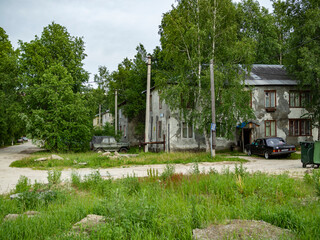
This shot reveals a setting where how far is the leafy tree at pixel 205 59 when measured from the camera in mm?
22453

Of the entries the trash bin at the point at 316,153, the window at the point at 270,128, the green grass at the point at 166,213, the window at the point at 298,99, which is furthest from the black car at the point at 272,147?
the green grass at the point at 166,213

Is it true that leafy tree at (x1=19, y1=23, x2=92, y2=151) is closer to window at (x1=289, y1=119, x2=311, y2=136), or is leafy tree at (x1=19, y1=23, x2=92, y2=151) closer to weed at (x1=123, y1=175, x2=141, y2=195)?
weed at (x1=123, y1=175, x2=141, y2=195)

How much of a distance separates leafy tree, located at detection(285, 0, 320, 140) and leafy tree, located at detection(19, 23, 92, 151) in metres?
21.0

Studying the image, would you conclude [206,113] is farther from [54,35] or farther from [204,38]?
[54,35]

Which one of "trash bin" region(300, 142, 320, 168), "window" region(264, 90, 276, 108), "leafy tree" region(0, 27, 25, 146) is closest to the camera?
"trash bin" region(300, 142, 320, 168)

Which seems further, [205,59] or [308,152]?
[205,59]

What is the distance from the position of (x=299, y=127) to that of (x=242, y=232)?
28.2 metres

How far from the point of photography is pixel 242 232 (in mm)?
4281

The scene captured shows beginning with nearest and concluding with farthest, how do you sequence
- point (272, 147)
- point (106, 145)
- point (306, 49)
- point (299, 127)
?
point (272, 147), point (306, 49), point (106, 145), point (299, 127)

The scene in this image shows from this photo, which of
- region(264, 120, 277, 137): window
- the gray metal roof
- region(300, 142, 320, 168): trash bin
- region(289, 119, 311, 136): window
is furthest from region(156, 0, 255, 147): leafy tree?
region(289, 119, 311, 136): window

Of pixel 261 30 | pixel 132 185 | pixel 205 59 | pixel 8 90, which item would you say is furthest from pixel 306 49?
pixel 8 90

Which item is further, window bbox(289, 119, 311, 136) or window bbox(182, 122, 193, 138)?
window bbox(289, 119, 311, 136)

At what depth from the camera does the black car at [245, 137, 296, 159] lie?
20.9m

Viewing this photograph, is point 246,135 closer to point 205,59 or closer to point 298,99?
point 298,99
